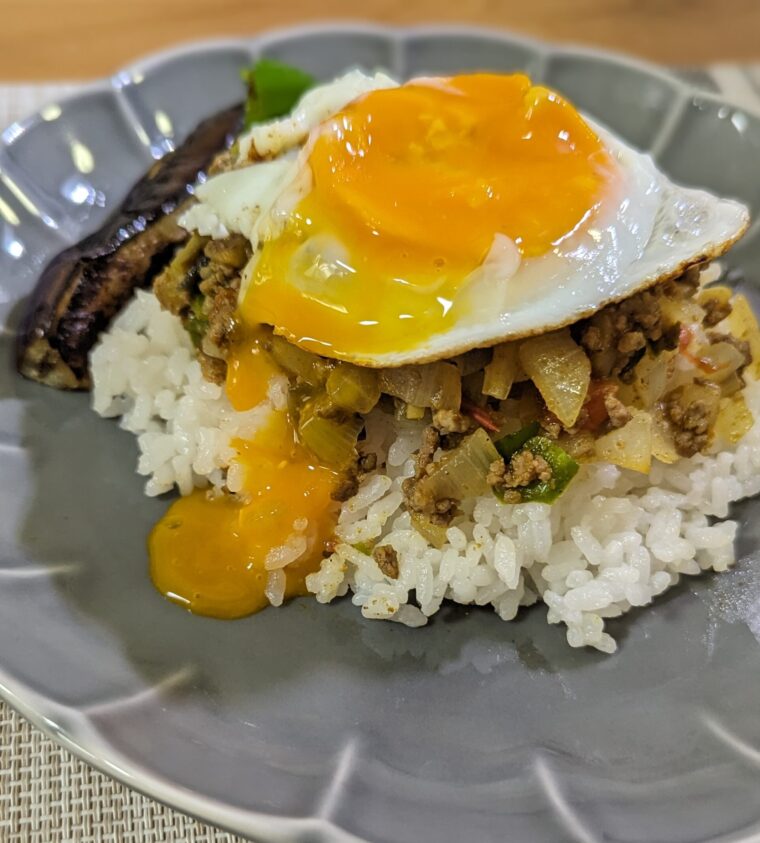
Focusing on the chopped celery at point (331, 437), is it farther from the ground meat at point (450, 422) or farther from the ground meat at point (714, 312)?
the ground meat at point (714, 312)

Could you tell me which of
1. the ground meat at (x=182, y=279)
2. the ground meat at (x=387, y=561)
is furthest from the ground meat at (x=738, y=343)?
the ground meat at (x=182, y=279)

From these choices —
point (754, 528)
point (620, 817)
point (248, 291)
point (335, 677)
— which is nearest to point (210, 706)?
point (335, 677)

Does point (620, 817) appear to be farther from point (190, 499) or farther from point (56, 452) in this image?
point (56, 452)

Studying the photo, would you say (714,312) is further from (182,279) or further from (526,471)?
(182,279)

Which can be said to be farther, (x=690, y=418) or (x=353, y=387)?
(x=690, y=418)

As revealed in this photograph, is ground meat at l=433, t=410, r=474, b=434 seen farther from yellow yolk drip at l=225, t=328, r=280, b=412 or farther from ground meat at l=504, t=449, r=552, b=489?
yellow yolk drip at l=225, t=328, r=280, b=412

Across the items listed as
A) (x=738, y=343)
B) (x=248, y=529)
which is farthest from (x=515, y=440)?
(x=738, y=343)
